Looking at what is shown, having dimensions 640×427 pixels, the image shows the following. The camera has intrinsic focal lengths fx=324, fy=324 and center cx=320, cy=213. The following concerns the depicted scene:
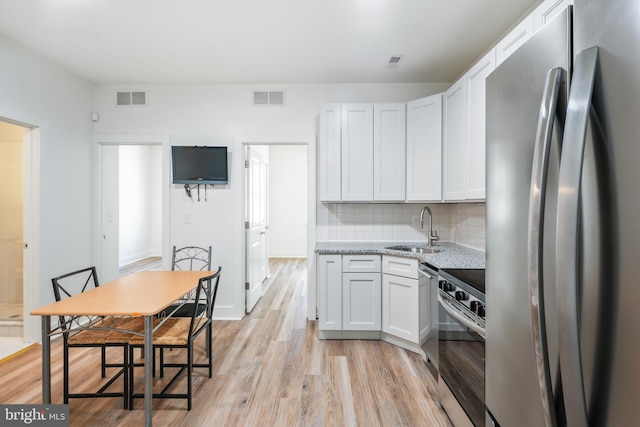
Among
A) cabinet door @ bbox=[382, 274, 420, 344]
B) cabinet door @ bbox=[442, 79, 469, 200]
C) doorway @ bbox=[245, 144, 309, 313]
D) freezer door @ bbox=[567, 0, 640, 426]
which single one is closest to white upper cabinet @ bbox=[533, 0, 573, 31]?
cabinet door @ bbox=[442, 79, 469, 200]

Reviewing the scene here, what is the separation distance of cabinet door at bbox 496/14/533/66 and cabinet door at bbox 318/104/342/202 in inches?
61.4

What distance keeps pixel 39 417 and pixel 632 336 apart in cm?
277

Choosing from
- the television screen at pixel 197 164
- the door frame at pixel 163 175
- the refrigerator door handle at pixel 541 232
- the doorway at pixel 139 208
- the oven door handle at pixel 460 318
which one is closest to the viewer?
the refrigerator door handle at pixel 541 232

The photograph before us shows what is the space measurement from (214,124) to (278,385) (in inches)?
110

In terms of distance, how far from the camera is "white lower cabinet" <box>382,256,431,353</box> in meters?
2.66

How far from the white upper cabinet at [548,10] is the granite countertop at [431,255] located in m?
1.45

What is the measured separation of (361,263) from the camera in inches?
122

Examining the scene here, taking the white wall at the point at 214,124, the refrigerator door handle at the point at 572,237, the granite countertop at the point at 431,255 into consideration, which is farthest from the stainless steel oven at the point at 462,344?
the white wall at the point at 214,124

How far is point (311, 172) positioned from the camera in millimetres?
3666

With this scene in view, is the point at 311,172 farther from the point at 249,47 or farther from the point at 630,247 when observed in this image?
the point at 630,247

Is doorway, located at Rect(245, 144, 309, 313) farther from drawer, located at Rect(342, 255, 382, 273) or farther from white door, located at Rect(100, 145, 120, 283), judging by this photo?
drawer, located at Rect(342, 255, 382, 273)

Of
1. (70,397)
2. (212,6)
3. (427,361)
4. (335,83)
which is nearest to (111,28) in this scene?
(212,6)

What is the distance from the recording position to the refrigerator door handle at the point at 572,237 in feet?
1.90

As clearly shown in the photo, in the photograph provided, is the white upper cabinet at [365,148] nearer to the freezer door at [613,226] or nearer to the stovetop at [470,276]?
the stovetop at [470,276]
